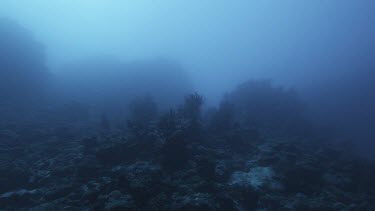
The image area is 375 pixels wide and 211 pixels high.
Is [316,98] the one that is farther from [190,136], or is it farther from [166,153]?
[166,153]

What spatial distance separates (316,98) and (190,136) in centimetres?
5540

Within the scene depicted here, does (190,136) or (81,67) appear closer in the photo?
(190,136)

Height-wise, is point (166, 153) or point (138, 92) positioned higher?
point (138, 92)

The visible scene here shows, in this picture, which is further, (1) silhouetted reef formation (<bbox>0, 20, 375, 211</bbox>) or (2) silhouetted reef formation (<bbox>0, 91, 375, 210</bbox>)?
(1) silhouetted reef formation (<bbox>0, 20, 375, 211</bbox>)

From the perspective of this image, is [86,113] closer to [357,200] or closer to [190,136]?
[190,136]

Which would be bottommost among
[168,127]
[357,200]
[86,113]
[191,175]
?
[357,200]

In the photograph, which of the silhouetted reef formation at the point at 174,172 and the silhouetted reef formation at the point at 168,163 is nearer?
the silhouetted reef formation at the point at 174,172

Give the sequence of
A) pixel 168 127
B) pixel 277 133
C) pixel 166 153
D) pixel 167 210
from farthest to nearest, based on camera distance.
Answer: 1. pixel 277 133
2. pixel 168 127
3. pixel 166 153
4. pixel 167 210

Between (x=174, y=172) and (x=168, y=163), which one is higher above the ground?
(x=168, y=163)

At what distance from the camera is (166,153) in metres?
24.1

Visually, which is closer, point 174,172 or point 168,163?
point 174,172

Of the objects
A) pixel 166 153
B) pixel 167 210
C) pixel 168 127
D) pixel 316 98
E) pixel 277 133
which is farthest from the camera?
pixel 316 98

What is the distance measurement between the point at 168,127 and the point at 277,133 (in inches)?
684

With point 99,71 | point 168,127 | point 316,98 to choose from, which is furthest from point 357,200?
point 99,71
